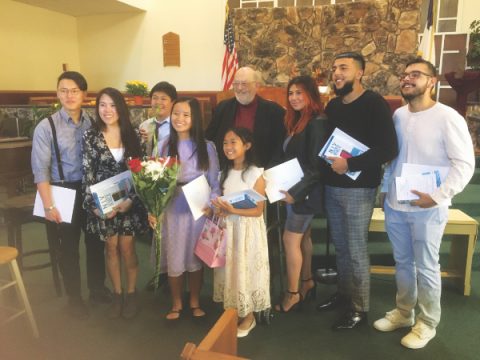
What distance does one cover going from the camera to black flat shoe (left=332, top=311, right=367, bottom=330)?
2262mm

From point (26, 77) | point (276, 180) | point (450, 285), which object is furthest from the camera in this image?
point (26, 77)

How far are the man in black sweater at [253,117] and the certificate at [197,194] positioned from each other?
444mm

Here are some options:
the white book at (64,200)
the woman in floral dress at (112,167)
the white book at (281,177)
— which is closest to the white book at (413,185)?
the white book at (281,177)

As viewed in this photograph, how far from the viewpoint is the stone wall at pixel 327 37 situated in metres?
7.13

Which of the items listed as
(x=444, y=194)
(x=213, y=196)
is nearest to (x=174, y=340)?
(x=213, y=196)

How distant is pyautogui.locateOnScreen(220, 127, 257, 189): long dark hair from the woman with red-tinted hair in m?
0.22

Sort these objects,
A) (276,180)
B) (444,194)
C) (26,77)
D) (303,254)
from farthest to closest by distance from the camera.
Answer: (26,77), (303,254), (276,180), (444,194)

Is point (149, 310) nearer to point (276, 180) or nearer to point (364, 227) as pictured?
point (276, 180)

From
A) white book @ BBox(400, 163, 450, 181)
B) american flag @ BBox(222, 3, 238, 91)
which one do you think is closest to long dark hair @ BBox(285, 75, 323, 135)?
white book @ BBox(400, 163, 450, 181)

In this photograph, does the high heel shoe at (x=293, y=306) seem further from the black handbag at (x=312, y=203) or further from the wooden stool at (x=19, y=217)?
the wooden stool at (x=19, y=217)

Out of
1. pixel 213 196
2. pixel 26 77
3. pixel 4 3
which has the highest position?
pixel 4 3

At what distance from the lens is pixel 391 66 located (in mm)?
7289

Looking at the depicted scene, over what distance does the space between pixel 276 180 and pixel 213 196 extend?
363 mm

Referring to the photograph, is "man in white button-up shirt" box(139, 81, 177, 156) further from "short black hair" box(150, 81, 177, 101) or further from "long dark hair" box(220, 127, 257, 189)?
"long dark hair" box(220, 127, 257, 189)
